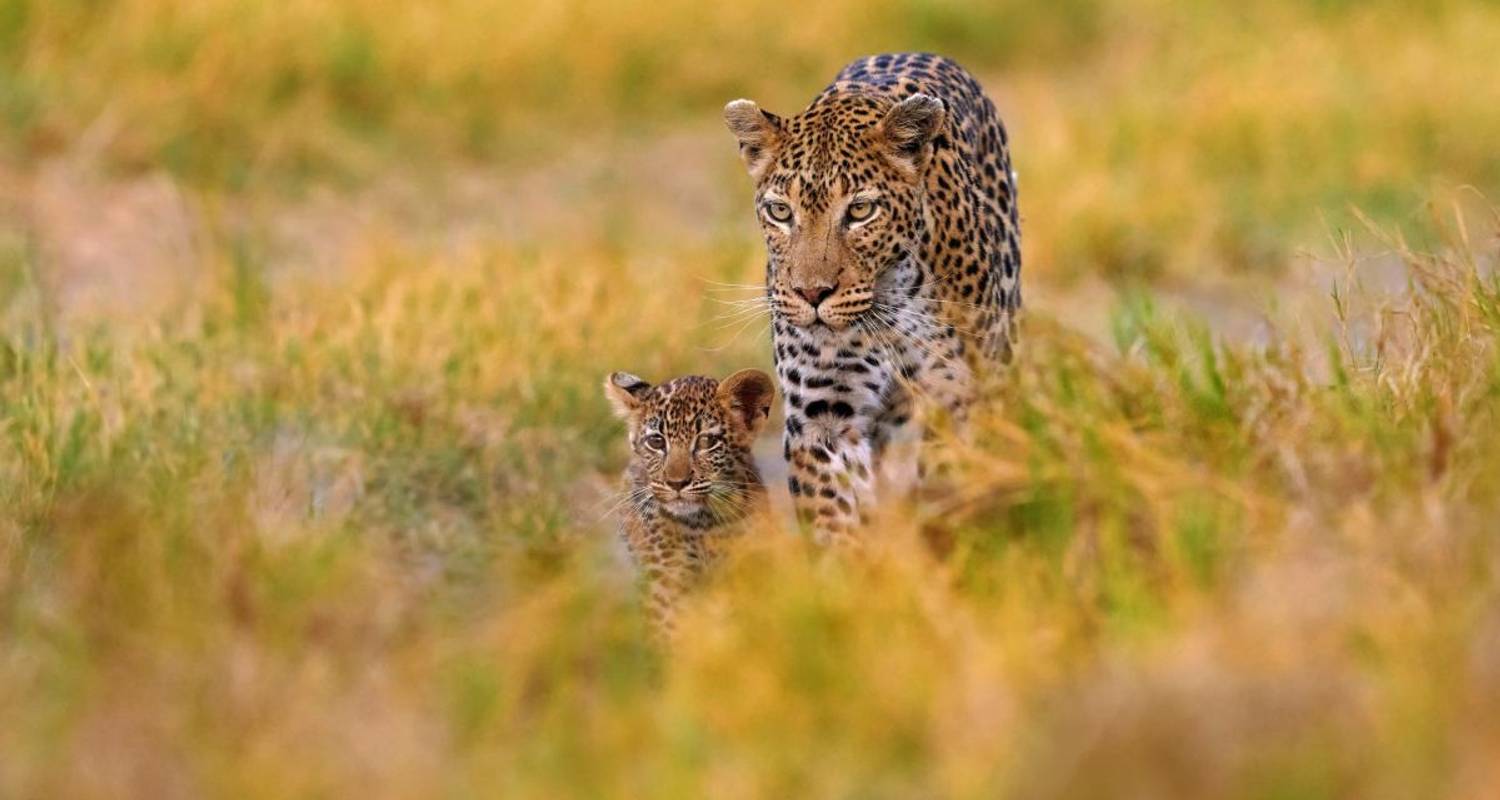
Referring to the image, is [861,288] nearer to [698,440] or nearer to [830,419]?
[830,419]

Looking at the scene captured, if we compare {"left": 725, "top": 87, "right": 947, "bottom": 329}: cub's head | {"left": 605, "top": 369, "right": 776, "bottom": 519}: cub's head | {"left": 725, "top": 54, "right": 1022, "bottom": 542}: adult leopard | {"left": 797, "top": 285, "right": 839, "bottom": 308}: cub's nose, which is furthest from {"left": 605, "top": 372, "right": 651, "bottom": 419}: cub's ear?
{"left": 797, "top": 285, "right": 839, "bottom": 308}: cub's nose

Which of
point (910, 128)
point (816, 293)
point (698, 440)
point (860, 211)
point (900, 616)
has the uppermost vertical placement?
point (910, 128)

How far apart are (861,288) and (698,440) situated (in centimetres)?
66

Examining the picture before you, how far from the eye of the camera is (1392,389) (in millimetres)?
6121

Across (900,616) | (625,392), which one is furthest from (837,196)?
(900,616)

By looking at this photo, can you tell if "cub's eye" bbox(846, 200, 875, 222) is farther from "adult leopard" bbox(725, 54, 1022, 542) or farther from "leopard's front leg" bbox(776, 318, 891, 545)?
"leopard's front leg" bbox(776, 318, 891, 545)

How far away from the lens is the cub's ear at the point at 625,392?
281 inches

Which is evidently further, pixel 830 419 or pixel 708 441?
pixel 708 441

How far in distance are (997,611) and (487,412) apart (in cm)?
344

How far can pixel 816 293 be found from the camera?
634cm

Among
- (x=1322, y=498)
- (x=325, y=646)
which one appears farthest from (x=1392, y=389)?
(x=325, y=646)

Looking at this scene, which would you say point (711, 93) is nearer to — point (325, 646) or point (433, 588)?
point (433, 588)

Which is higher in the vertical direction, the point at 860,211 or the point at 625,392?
the point at 860,211

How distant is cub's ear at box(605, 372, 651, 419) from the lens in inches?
281
